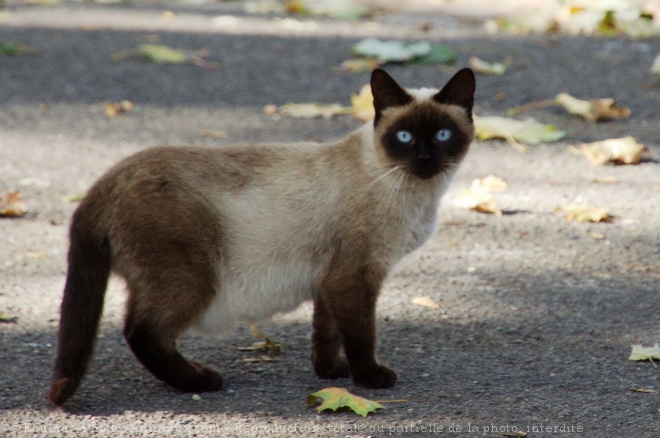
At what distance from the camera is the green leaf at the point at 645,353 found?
356cm

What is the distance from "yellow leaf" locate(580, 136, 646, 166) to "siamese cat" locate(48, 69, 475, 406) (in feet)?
7.95

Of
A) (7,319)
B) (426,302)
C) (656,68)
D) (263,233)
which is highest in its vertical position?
(656,68)

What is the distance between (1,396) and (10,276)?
4.18ft

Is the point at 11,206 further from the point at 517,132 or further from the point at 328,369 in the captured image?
the point at 517,132

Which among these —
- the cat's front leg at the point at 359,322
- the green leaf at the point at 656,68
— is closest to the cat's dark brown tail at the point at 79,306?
the cat's front leg at the point at 359,322

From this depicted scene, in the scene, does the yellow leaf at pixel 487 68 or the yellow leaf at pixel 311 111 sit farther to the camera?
the yellow leaf at pixel 487 68

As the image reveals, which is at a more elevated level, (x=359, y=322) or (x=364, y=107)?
(x=364, y=107)

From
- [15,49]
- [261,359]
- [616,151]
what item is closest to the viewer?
[261,359]

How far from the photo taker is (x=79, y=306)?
123 inches

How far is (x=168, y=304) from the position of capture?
10.4 feet

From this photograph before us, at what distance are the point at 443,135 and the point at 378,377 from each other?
0.95m

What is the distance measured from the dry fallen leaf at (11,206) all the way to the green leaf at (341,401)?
2.58 meters

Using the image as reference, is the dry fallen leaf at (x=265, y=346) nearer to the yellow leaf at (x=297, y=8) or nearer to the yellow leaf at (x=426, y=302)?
the yellow leaf at (x=426, y=302)

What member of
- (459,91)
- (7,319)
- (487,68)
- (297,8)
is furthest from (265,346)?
(297,8)
